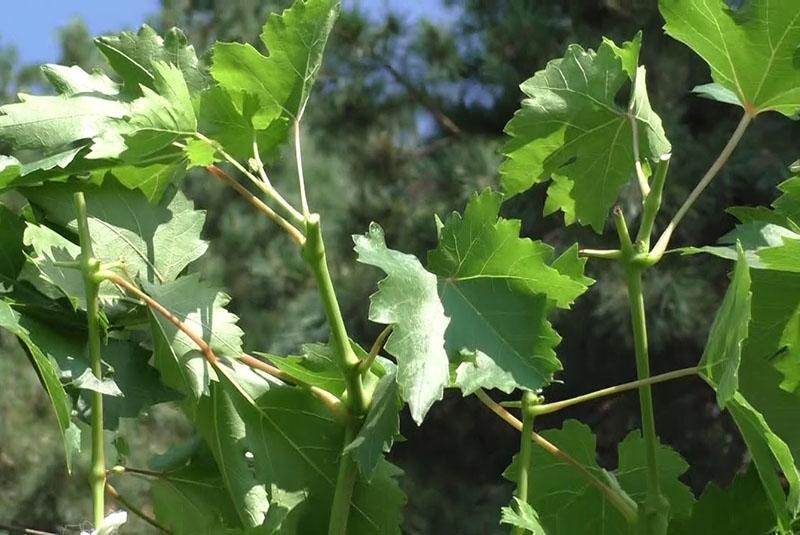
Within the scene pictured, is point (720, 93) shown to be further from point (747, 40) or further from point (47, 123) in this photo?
point (47, 123)

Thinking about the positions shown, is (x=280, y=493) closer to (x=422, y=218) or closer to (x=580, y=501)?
(x=580, y=501)

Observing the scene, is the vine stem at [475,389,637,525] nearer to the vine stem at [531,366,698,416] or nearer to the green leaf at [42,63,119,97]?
the vine stem at [531,366,698,416]

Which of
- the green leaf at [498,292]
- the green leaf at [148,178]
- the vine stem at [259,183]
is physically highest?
the vine stem at [259,183]

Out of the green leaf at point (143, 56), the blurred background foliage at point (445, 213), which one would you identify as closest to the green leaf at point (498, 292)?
the green leaf at point (143, 56)

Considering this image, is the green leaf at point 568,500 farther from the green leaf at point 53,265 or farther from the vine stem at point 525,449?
the green leaf at point 53,265

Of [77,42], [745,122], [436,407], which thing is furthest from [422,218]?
[745,122]

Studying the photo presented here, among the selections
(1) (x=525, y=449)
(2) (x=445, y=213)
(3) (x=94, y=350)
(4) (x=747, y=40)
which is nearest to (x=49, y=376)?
(3) (x=94, y=350)
